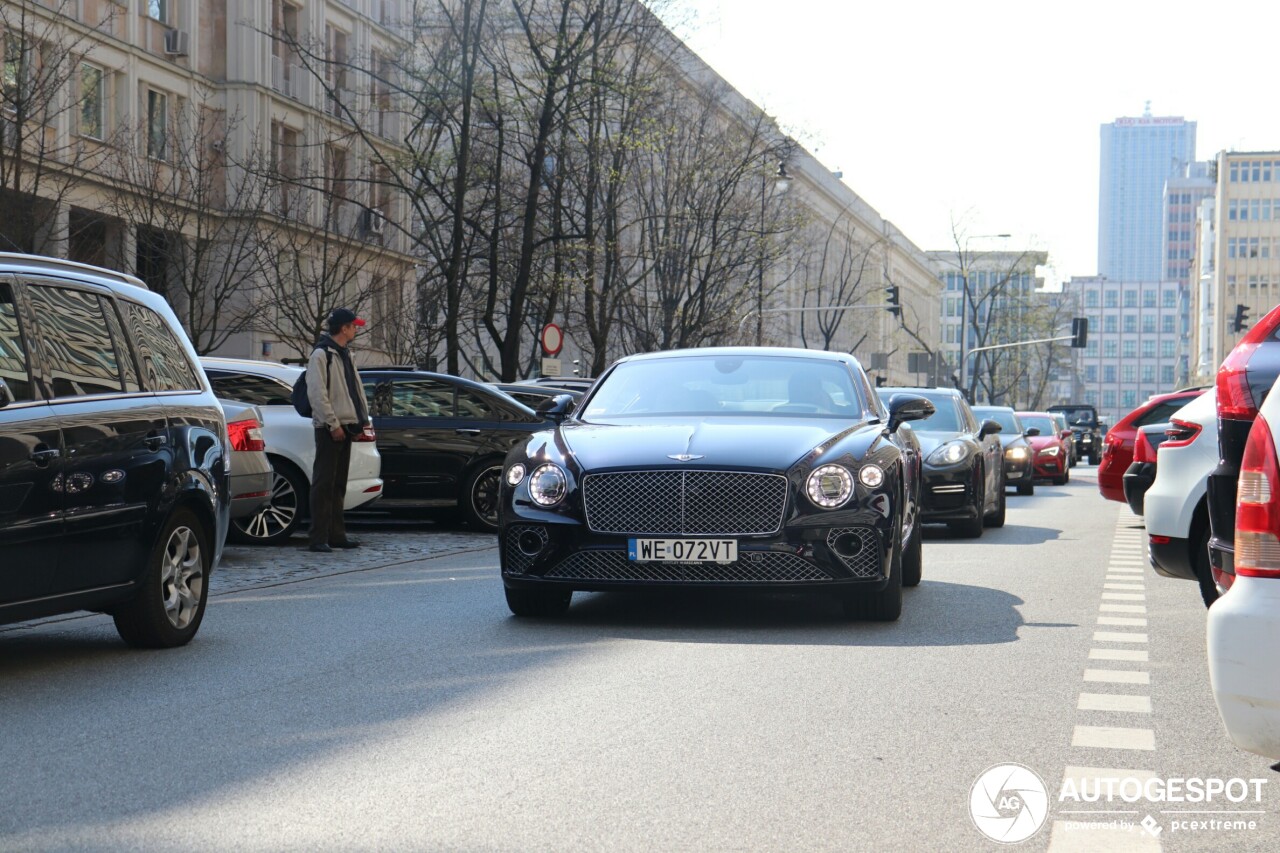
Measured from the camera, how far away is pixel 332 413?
14367 mm

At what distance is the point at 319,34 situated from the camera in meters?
48.8

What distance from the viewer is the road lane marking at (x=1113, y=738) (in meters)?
6.23

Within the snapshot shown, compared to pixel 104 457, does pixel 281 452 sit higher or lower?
lower

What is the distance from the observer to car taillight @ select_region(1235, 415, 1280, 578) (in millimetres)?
4617

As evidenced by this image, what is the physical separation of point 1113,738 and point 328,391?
9.16m

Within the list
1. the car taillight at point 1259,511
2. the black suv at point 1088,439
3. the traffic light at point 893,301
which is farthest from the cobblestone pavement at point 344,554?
the traffic light at point 893,301

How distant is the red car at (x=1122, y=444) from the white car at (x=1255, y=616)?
1507 cm

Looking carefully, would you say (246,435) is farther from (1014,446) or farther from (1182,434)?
(1014,446)

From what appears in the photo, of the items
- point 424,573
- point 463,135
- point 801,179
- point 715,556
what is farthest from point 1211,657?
point 801,179

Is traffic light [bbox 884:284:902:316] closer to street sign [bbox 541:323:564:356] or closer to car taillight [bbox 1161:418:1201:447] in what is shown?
street sign [bbox 541:323:564:356]

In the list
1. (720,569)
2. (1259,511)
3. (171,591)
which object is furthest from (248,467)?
(1259,511)

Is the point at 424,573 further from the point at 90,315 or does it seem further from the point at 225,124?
the point at 225,124

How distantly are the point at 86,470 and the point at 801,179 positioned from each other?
90.6 meters

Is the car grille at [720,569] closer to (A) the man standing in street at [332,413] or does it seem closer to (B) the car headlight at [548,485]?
(B) the car headlight at [548,485]
